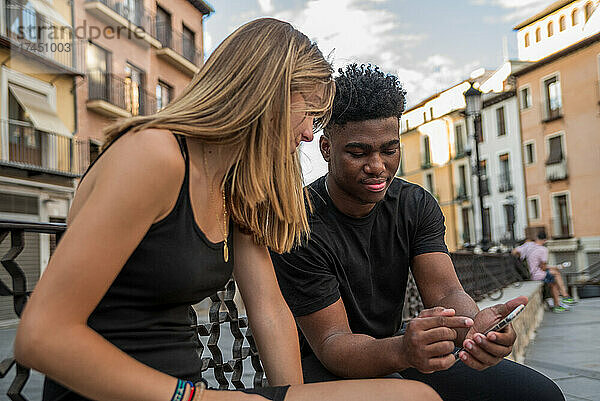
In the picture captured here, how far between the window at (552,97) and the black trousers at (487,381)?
35414 millimetres

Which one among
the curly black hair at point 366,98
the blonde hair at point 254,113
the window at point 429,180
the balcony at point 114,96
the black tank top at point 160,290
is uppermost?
the balcony at point 114,96

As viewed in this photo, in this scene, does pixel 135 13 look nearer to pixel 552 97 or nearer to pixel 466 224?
pixel 552 97

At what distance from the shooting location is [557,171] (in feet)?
116

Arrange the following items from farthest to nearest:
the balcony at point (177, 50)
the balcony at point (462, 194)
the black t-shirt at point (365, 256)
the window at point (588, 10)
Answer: the balcony at point (462, 194) → the window at point (588, 10) → the balcony at point (177, 50) → the black t-shirt at point (365, 256)

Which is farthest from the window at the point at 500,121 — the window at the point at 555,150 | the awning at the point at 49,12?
the awning at the point at 49,12

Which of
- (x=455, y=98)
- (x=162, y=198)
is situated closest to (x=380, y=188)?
(x=162, y=198)

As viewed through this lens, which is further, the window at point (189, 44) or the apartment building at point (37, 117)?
the window at point (189, 44)

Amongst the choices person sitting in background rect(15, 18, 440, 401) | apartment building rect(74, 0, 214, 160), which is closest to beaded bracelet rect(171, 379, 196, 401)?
person sitting in background rect(15, 18, 440, 401)

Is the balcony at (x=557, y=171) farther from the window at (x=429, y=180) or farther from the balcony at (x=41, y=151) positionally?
the balcony at (x=41, y=151)

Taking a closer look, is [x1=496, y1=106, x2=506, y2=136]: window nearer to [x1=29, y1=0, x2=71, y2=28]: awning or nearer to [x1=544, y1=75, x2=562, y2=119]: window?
[x1=544, y1=75, x2=562, y2=119]: window

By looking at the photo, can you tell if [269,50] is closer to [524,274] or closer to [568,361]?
[568,361]

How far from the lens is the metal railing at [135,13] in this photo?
22039 mm

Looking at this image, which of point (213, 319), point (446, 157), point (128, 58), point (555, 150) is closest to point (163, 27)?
point (128, 58)

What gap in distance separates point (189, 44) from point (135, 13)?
4.18 m
